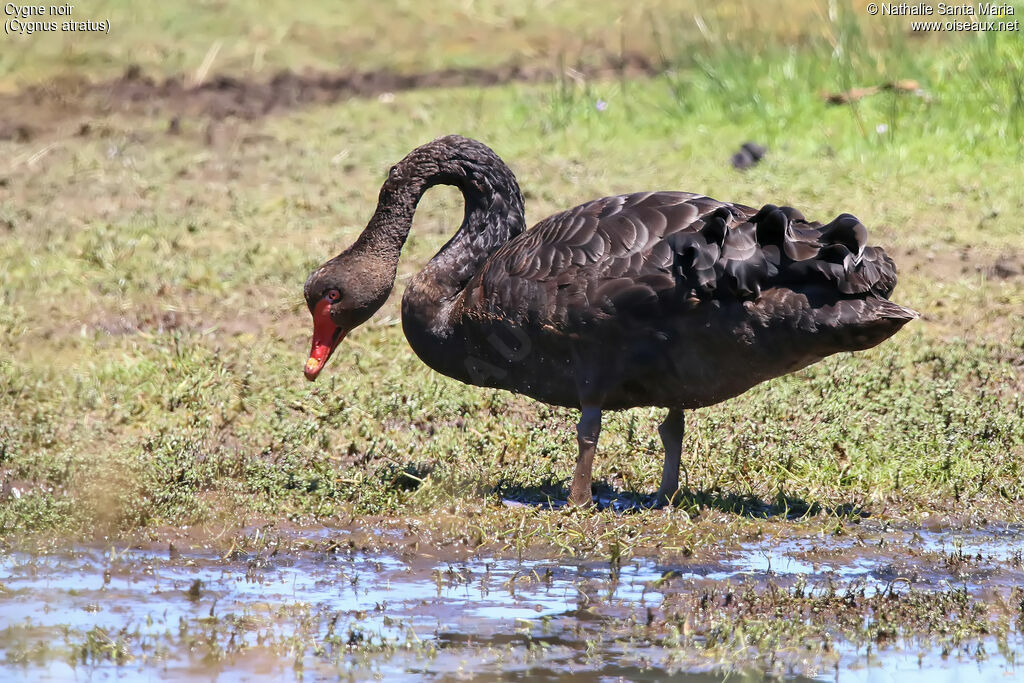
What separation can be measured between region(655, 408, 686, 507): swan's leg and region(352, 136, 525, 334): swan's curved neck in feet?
3.84

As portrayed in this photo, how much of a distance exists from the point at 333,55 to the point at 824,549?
11.1 m

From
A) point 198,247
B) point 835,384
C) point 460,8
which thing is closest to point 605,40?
point 460,8

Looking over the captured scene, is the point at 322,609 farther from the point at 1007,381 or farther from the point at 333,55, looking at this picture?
the point at 333,55

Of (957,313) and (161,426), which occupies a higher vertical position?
(957,313)

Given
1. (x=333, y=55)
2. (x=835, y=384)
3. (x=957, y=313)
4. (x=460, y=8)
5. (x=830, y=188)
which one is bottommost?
(x=835, y=384)

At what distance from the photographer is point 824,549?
5.89 m

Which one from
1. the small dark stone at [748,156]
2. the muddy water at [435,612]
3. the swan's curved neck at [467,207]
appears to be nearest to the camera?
the muddy water at [435,612]
